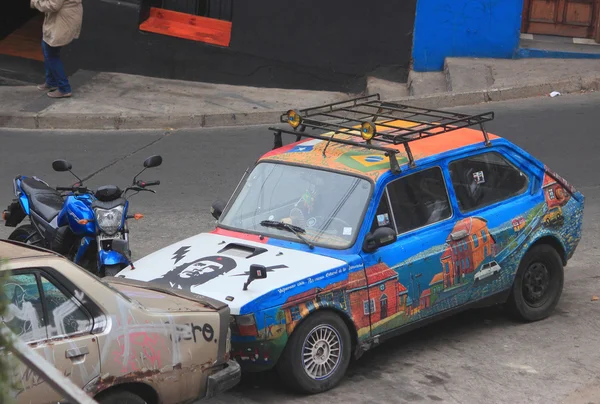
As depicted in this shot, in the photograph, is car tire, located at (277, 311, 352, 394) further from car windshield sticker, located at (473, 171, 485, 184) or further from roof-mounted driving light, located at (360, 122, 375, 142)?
car windshield sticker, located at (473, 171, 485, 184)

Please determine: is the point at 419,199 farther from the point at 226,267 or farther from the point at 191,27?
the point at 191,27

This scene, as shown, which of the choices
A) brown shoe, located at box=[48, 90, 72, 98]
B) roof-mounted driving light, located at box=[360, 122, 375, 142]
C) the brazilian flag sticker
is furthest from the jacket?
roof-mounted driving light, located at box=[360, 122, 375, 142]

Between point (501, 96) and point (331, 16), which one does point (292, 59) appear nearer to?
point (331, 16)

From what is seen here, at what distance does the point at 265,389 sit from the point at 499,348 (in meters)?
1.98

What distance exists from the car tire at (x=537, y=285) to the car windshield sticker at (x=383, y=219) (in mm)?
1396

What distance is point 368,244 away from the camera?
6.85 meters

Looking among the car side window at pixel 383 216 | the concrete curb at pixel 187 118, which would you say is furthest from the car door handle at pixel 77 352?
the concrete curb at pixel 187 118

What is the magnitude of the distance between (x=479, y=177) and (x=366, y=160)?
3.36ft

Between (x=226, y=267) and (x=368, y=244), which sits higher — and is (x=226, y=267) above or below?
below

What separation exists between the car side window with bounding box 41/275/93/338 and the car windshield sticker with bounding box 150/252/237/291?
1.38 metres

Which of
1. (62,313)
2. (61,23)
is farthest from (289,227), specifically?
(61,23)

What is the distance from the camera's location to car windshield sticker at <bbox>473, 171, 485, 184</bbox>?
25.3 ft

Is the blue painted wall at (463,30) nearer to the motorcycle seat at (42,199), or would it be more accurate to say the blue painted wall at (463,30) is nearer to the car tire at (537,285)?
the car tire at (537,285)

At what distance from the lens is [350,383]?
6.88 meters
